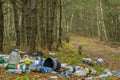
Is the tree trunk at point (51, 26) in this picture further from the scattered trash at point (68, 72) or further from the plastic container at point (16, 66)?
the plastic container at point (16, 66)

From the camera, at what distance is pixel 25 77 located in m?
9.00

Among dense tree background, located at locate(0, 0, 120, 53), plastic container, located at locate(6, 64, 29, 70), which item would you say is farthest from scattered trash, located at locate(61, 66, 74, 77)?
dense tree background, located at locate(0, 0, 120, 53)

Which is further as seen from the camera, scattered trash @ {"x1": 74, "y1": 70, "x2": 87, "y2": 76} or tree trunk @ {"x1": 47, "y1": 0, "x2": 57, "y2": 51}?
tree trunk @ {"x1": 47, "y1": 0, "x2": 57, "y2": 51}

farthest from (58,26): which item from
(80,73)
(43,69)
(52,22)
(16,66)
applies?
(16,66)

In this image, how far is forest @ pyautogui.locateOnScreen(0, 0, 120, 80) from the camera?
15.0 meters

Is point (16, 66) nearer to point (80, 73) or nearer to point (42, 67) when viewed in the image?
point (42, 67)

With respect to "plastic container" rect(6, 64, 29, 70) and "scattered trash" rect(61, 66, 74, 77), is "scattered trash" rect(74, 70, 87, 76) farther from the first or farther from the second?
"plastic container" rect(6, 64, 29, 70)

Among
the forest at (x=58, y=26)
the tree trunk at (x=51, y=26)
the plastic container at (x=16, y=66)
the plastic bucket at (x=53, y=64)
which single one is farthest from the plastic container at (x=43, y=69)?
the tree trunk at (x=51, y=26)

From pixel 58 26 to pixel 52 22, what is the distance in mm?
24266

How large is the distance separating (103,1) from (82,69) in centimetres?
3321

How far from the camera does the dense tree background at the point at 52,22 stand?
14789 mm

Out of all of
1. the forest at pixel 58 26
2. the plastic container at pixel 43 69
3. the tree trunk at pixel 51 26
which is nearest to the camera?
the plastic container at pixel 43 69

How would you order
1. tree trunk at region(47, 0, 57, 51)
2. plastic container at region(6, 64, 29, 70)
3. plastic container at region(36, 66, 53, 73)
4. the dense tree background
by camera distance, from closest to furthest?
plastic container at region(6, 64, 29, 70) → plastic container at region(36, 66, 53, 73) → the dense tree background → tree trunk at region(47, 0, 57, 51)

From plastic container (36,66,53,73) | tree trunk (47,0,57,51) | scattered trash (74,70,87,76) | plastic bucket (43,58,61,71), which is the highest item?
tree trunk (47,0,57,51)
